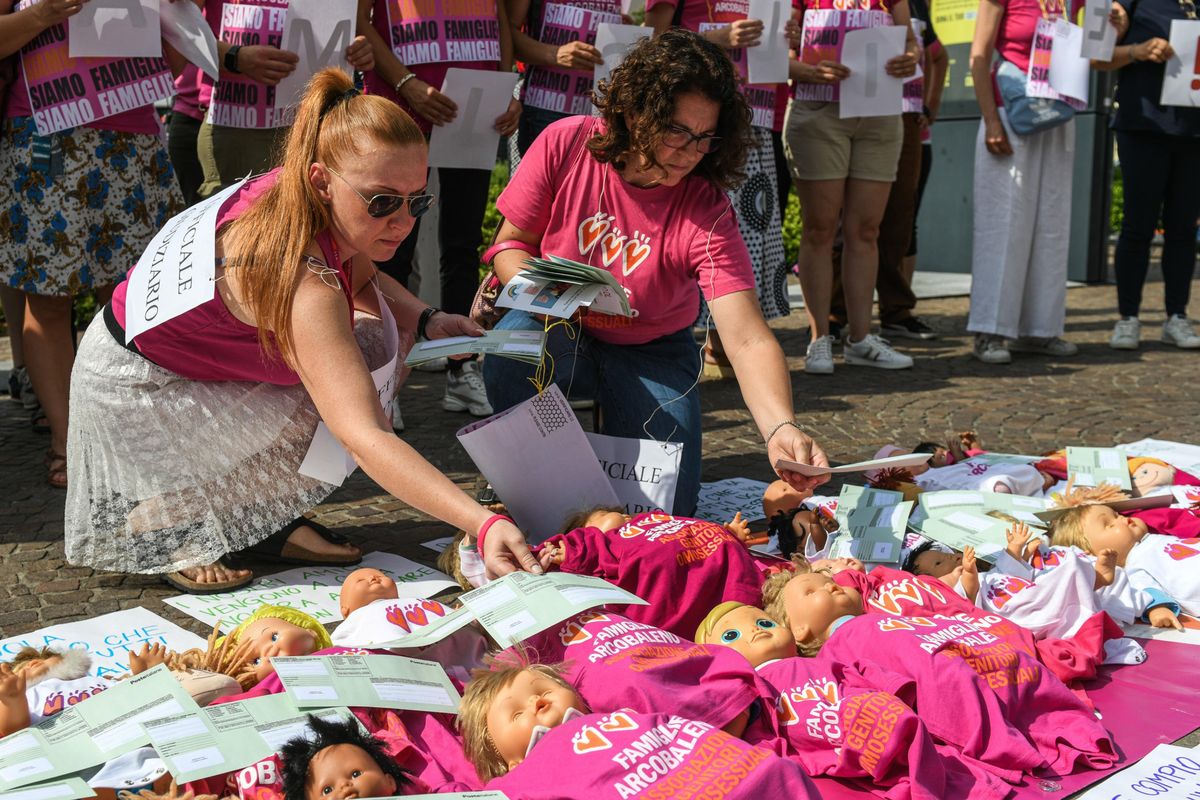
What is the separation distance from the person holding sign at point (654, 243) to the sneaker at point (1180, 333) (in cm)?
423

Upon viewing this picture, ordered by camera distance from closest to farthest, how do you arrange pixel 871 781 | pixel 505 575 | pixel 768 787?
pixel 768 787 → pixel 871 781 → pixel 505 575

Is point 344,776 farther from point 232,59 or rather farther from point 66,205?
point 232,59

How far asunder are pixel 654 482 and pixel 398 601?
1.09 metres

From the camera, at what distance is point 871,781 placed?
2.43 metres

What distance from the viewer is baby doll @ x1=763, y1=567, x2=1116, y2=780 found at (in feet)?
8.21

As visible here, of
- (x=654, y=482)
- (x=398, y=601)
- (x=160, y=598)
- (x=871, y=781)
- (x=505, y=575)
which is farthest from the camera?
(x=654, y=482)

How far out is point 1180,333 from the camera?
716 centimetres

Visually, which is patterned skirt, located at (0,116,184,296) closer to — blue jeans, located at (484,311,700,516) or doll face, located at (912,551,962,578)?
blue jeans, located at (484,311,700,516)

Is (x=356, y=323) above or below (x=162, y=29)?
below

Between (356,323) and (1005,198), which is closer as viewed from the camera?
(356,323)

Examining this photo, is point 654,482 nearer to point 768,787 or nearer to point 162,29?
point 768,787

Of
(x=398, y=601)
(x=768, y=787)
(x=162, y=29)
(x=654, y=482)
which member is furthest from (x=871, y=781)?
(x=162, y=29)

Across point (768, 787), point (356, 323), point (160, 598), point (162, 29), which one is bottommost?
point (160, 598)

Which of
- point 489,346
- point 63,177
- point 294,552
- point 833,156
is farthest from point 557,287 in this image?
point 833,156
